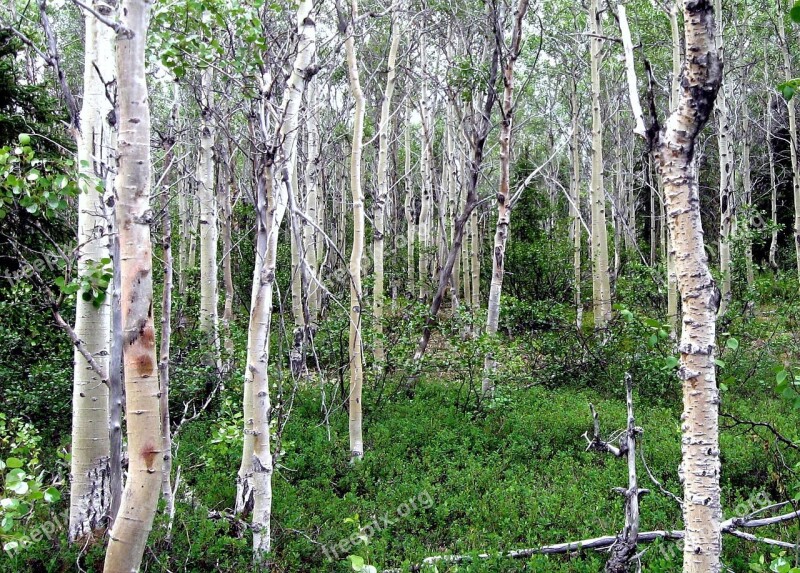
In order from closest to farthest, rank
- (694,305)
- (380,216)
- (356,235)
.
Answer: (694,305), (356,235), (380,216)

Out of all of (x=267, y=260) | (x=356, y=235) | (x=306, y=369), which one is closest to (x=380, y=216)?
(x=356, y=235)

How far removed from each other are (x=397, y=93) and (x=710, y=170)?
49.6ft

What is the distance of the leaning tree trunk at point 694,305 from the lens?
7.73ft

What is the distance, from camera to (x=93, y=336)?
3.73 m

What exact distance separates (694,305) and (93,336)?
3536 mm

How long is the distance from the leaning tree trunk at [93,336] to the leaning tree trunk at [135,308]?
194 cm

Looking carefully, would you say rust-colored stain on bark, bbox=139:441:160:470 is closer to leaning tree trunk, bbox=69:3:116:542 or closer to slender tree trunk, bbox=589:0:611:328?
leaning tree trunk, bbox=69:3:116:542

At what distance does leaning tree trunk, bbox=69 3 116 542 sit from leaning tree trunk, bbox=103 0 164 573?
6.37 ft

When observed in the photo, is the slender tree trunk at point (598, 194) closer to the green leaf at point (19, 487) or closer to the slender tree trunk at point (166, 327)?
the slender tree trunk at point (166, 327)

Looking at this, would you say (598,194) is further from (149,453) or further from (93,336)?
(149,453)

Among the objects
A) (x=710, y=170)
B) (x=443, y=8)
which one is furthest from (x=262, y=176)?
(x=710, y=170)

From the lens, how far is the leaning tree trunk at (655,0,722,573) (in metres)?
2.36

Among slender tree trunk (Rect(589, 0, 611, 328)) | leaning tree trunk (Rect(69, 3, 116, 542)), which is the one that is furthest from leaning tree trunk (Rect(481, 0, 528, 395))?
leaning tree trunk (Rect(69, 3, 116, 542))

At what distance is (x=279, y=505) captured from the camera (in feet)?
16.4
